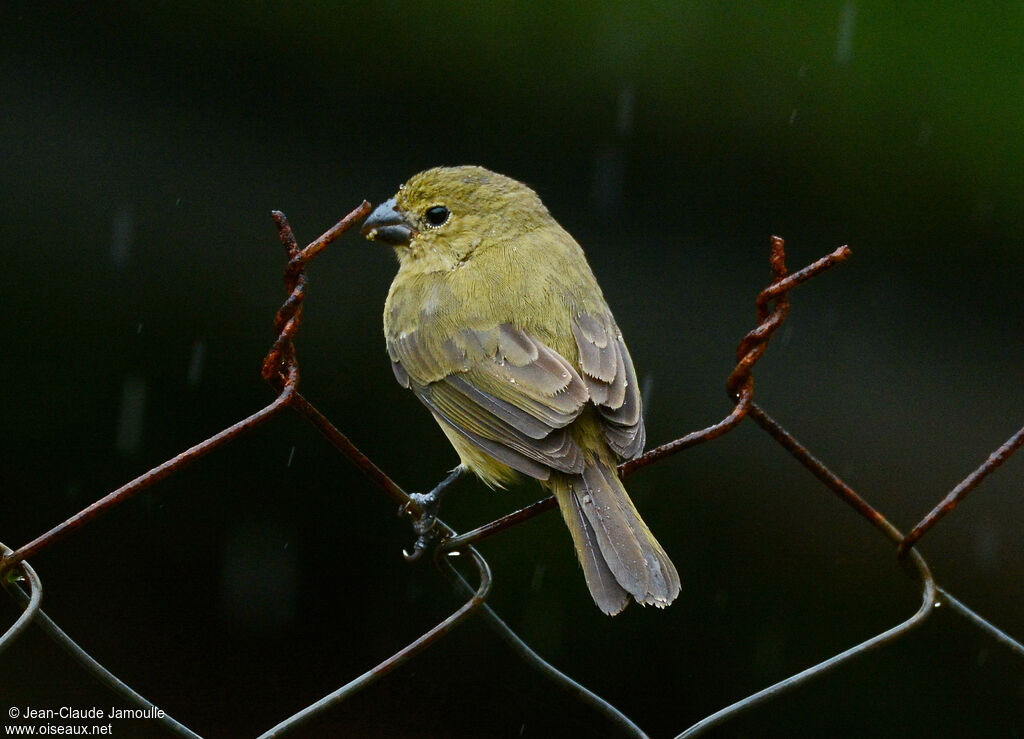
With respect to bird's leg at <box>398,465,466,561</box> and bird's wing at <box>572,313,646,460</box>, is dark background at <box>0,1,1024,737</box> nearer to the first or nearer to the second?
bird's wing at <box>572,313,646,460</box>

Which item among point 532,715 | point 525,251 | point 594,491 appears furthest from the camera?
point 532,715

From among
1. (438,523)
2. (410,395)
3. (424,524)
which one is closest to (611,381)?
(424,524)

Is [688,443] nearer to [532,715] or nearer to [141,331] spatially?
[141,331]

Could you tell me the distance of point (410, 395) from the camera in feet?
13.1

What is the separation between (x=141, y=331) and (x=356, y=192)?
0.77 m

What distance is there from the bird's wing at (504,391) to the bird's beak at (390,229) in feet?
1.06

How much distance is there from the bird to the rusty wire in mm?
203

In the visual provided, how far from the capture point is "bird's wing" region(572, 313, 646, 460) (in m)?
2.58

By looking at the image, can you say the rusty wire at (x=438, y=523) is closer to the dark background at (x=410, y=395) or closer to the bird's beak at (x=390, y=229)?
the bird's beak at (x=390, y=229)

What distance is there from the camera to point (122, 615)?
158 inches

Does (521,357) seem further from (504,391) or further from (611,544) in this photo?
(611,544)

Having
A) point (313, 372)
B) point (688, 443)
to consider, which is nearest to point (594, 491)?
point (688, 443)

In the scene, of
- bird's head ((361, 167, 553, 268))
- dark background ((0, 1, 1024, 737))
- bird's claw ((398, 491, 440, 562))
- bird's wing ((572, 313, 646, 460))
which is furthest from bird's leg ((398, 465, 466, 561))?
dark background ((0, 1, 1024, 737))

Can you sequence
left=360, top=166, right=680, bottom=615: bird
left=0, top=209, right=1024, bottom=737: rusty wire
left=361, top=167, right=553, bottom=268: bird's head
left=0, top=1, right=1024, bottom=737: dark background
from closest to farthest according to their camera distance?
left=0, top=209, right=1024, bottom=737: rusty wire → left=360, top=166, right=680, bottom=615: bird → left=361, top=167, right=553, bottom=268: bird's head → left=0, top=1, right=1024, bottom=737: dark background
